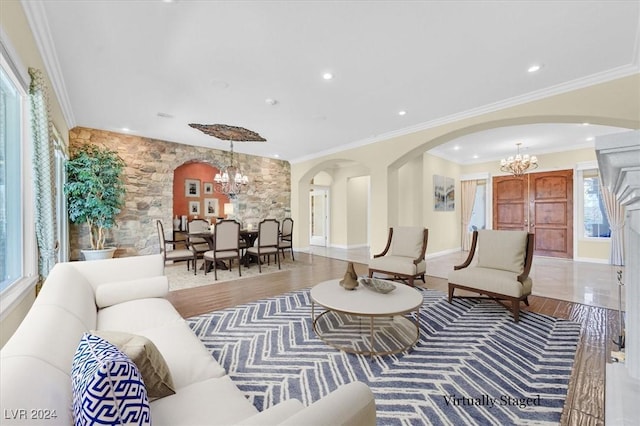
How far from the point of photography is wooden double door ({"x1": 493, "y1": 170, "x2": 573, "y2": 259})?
650 centimetres

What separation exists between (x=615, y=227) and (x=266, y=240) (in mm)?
7147

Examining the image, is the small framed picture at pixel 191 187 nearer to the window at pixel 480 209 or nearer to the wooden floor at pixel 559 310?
the wooden floor at pixel 559 310

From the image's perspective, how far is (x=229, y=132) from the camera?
5387 mm

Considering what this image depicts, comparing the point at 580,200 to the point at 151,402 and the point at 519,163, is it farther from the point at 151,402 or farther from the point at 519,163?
the point at 151,402

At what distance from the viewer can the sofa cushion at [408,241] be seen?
4.16 meters

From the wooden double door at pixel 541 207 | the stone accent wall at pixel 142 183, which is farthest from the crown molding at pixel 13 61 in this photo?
the wooden double door at pixel 541 207

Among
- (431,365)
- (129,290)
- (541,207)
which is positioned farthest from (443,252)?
(129,290)

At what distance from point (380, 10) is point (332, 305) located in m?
2.40

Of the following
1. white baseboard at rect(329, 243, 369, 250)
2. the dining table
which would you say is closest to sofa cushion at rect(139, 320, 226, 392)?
the dining table

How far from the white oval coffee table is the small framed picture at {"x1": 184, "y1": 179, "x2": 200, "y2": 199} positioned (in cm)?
538

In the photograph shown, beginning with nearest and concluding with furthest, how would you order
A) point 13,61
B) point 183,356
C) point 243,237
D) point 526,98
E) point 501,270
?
point 183,356 < point 13,61 < point 501,270 < point 526,98 < point 243,237

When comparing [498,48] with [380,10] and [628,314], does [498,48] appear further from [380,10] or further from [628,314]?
[628,314]

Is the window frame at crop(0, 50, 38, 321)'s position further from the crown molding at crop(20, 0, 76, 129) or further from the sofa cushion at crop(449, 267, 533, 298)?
the sofa cushion at crop(449, 267, 533, 298)

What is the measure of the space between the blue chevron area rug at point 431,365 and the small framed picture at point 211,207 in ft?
15.2
